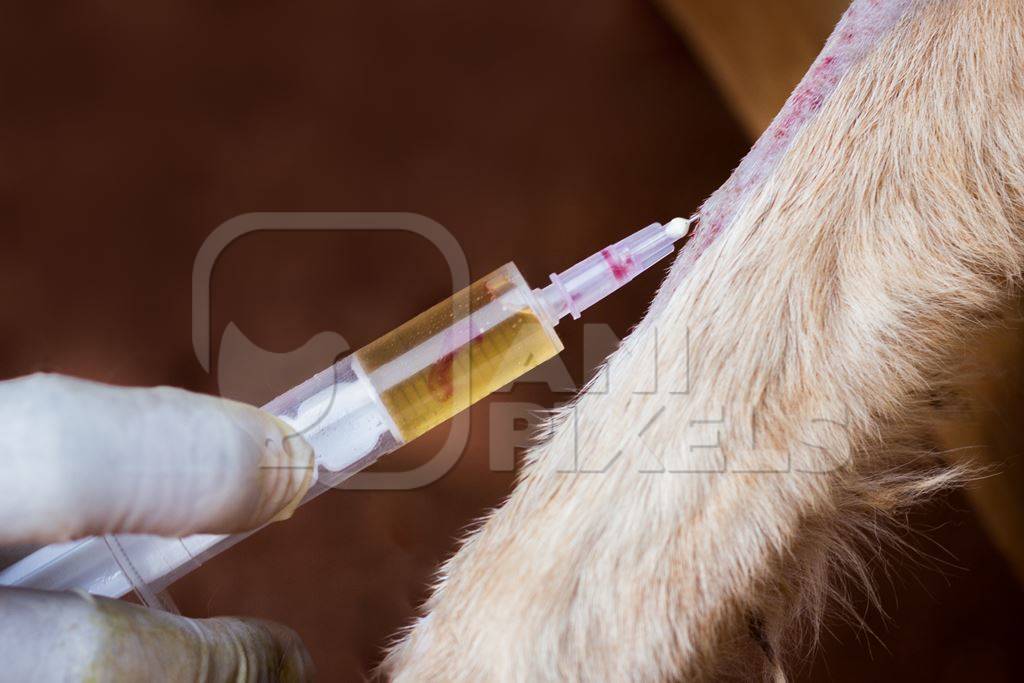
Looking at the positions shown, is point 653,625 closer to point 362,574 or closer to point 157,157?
point 362,574

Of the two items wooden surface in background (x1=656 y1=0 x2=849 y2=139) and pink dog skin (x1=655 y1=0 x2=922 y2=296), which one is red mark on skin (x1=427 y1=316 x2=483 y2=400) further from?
wooden surface in background (x1=656 y1=0 x2=849 y2=139)

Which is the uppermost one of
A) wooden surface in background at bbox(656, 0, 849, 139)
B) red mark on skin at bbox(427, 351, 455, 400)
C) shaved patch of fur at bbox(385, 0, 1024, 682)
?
wooden surface in background at bbox(656, 0, 849, 139)

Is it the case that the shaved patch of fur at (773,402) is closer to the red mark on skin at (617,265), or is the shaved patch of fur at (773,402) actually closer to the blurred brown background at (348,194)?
the red mark on skin at (617,265)

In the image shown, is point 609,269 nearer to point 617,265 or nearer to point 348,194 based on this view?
point 617,265

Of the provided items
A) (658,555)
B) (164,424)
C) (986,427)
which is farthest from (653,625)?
(986,427)

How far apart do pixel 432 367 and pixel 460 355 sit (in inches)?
0.6

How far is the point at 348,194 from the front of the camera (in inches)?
21.0

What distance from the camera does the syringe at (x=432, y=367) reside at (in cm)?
36

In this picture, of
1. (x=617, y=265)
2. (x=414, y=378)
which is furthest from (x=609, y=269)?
(x=414, y=378)

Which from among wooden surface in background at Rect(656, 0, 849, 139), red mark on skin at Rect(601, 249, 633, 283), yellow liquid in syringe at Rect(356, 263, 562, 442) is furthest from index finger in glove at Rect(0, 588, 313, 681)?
wooden surface in background at Rect(656, 0, 849, 139)

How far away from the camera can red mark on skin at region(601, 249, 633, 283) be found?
1.19 ft

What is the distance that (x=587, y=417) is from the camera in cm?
34

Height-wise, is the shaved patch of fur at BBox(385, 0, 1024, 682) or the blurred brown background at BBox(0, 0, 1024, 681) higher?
the blurred brown background at BBox(0, 0, 1024, 681)

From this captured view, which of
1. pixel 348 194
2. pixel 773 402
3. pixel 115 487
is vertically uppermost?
pixel 348 194
